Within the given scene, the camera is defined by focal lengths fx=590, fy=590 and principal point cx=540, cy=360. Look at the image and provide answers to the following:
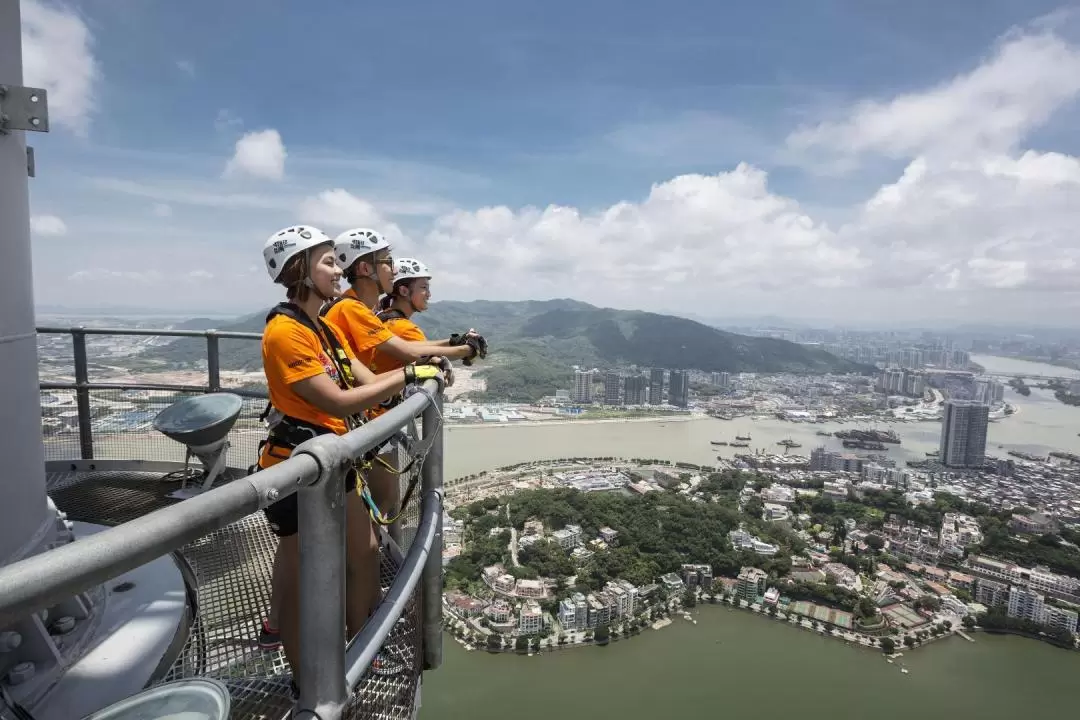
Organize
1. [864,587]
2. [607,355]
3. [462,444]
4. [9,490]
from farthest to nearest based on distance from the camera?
[607,355] → [462,444] → [864,587] → [9,490]

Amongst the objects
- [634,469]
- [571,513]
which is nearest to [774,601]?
[571,513]

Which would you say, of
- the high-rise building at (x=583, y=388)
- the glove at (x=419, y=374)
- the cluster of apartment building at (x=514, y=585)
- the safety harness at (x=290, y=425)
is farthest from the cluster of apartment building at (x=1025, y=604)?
the high-rise building at (x=583, y=388)

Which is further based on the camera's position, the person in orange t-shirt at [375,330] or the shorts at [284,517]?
the person in orange t-shirt at [375,330]

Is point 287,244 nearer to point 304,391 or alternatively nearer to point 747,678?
point 304,391

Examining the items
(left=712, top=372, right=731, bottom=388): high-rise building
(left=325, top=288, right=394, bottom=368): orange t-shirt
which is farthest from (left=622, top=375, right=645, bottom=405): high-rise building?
(left=325, top=288, right=394, bottom=368): orange t-shirt

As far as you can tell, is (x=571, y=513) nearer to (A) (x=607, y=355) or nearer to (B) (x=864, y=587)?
(B) (x=864, y=587)

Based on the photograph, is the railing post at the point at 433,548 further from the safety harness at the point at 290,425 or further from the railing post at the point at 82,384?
the railing post at the point at 82,384

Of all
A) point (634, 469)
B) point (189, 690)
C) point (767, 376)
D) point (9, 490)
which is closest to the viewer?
point (189, 690)

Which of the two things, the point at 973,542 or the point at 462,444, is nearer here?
the point at 973,542
